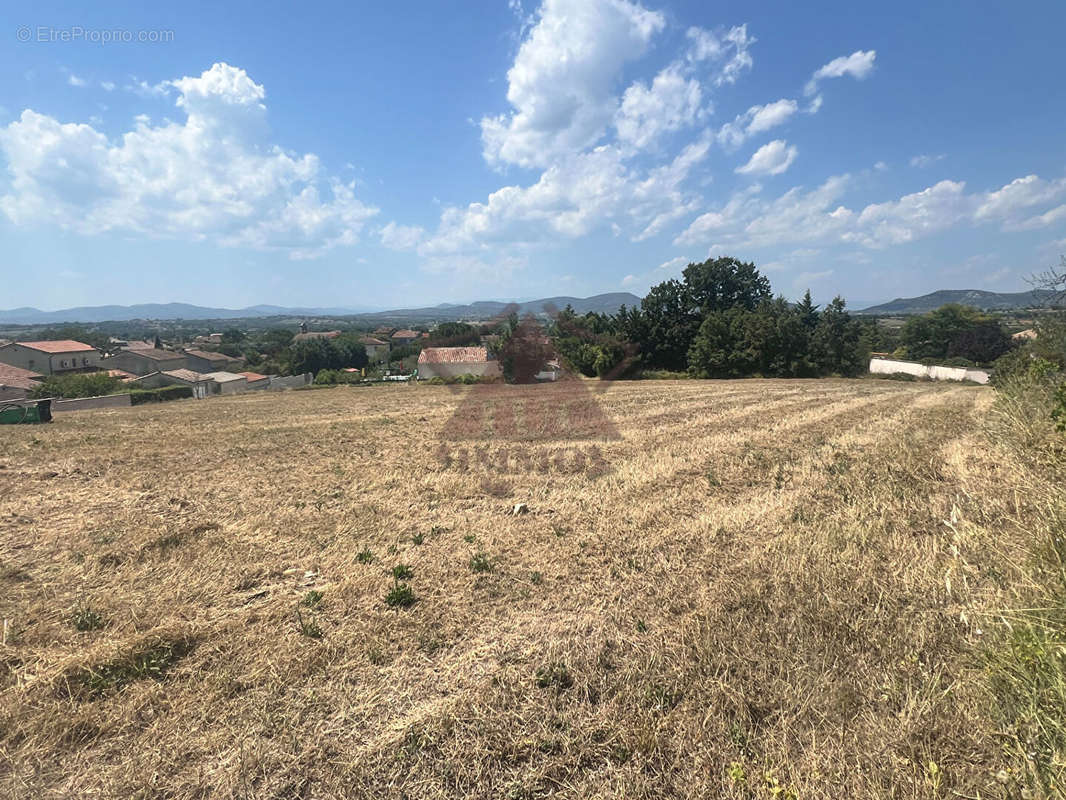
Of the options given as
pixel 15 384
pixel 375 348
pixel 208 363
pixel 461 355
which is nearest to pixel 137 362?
pixel 208 363

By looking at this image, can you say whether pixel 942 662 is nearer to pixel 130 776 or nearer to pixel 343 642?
pixel 343 642

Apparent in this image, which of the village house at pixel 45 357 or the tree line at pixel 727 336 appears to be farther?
the village house at pixel 45 357

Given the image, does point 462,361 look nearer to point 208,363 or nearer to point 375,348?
point 375,348

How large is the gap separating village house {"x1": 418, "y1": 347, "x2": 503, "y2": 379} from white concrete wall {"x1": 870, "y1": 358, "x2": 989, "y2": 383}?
1429 inches

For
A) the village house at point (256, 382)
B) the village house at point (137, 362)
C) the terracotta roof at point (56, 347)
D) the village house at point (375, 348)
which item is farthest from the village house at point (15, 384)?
the village house at point (375, 348)

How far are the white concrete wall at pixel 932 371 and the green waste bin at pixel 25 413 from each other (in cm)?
5623

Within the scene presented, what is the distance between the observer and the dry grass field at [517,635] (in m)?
2.53

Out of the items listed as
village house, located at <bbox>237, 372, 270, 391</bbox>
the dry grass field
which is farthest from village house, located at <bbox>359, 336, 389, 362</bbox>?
the dry grass field

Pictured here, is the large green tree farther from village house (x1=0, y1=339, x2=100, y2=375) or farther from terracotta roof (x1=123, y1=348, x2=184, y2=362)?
village house (x1=0, y1=339, x2=100, y2=375)

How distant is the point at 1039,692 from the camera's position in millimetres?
2330

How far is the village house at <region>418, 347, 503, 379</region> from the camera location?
94.7ft

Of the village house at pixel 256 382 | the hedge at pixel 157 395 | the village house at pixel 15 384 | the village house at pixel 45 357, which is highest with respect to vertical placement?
the village house at pixel 45 357

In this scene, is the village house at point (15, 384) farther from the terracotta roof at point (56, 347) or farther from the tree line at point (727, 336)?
the tree line at point (727, 336)

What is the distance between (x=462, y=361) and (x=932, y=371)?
40050mm
